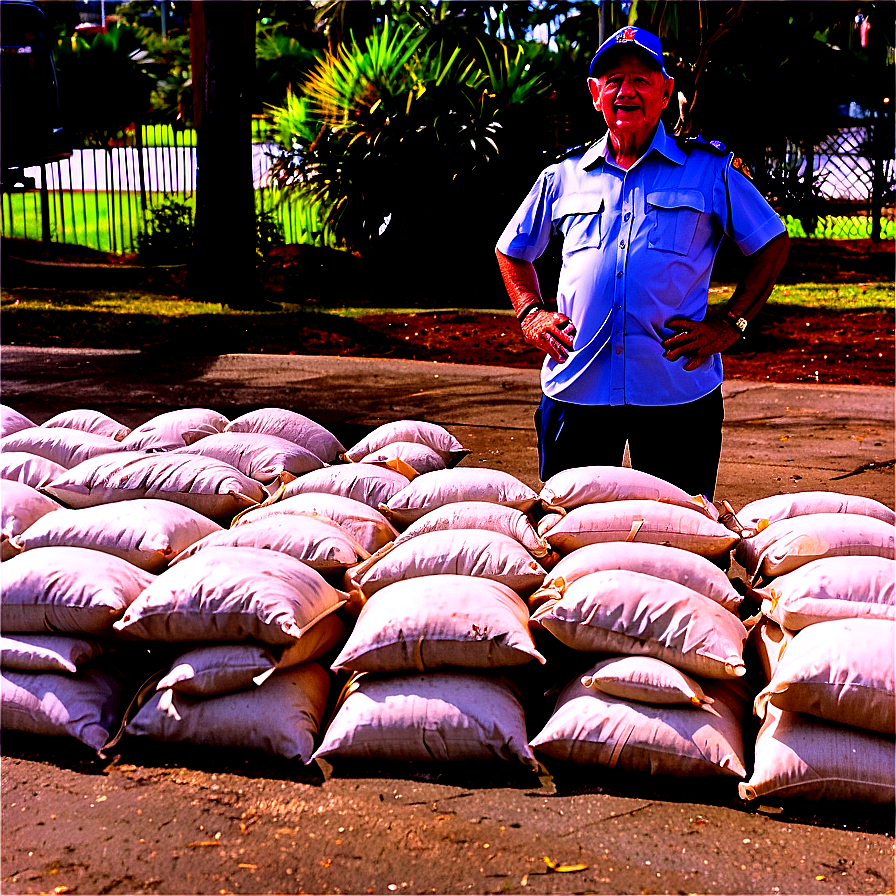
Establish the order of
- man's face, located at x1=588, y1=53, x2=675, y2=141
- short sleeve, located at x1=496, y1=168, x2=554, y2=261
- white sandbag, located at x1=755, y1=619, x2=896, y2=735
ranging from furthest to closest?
short sleeve, located at x1=496, y1=168, x2=554, y2=261 → man's face, located at x1=588, y1=53, x2=675, y2=141 → white sandbag, located at x1=755, y1=619, x2=896, y2=735

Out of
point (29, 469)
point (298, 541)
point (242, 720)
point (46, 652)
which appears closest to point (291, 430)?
point (29, 469)

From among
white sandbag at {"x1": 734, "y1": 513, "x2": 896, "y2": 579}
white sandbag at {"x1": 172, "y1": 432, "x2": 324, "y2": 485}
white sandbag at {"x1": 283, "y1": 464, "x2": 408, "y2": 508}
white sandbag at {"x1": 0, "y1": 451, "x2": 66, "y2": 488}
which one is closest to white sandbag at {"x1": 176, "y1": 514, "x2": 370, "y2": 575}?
white sandbag at {"x1": 283, "y1": 464, "x2": 408, "y2": 508}

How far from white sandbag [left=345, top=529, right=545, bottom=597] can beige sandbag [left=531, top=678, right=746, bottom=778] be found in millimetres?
446

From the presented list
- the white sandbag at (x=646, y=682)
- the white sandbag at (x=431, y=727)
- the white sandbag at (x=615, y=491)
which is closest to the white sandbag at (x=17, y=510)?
the white sandbag at (x=431, y=727)

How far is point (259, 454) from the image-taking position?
14.6 feet

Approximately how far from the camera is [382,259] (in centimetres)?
1512

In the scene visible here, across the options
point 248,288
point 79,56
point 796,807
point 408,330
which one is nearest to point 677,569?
point 796,807

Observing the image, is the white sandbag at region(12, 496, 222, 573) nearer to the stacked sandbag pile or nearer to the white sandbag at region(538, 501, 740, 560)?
the white sandbag at region(538, 501, 740, 560)

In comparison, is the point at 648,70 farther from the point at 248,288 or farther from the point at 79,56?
the point at 79,56

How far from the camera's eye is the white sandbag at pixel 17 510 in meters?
3.68

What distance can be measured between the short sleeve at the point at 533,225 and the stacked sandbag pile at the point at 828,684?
158cm

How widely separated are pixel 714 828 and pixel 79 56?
21.7 metres

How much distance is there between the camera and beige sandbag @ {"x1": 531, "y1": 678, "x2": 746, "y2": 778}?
2.84 metres

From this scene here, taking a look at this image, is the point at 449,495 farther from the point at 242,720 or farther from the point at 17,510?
the point at 17,510
